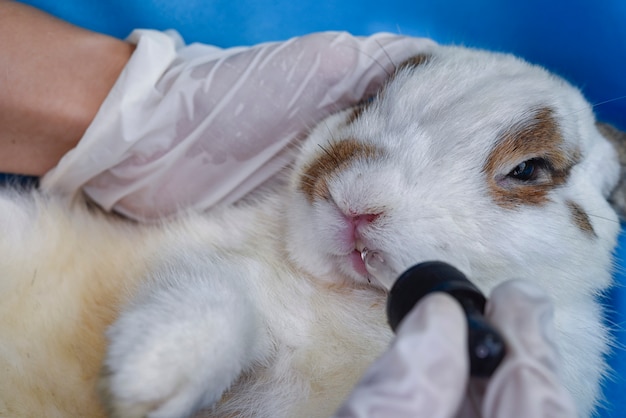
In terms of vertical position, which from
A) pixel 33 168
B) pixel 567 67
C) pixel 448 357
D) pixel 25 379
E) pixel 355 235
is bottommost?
pixel 25 379

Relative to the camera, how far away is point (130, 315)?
1763 mm

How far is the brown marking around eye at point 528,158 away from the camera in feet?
6.18

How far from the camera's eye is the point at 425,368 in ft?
3.57

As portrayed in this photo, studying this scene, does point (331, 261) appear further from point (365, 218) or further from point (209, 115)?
point (209, 115)

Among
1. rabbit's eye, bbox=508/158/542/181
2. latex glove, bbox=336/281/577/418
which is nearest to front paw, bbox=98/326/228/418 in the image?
latex glove, bbox=336/281/577/418

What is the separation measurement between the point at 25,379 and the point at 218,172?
1.20m

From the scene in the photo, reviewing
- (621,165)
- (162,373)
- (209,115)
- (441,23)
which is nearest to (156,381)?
(162,373)

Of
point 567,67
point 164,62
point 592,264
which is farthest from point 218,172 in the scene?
point 567,67

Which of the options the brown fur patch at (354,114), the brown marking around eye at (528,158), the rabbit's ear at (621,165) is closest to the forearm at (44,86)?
the brown fur patch at (354,114)

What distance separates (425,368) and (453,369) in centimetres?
5

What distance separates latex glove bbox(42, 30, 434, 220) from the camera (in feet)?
8.34

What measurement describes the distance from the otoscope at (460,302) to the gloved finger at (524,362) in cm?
3

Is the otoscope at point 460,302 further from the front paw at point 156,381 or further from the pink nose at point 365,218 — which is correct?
the front paw at point 156,381

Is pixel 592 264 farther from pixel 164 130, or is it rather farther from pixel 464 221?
pixel 164 130
